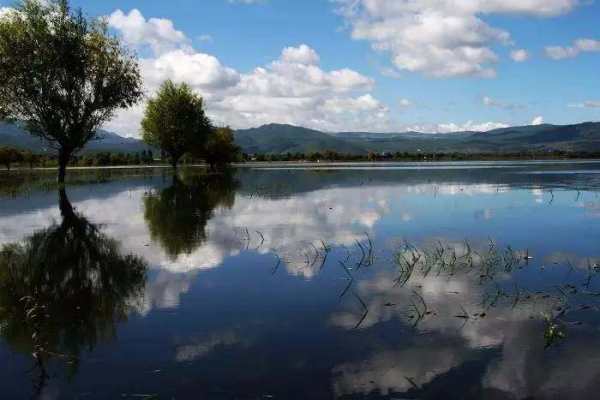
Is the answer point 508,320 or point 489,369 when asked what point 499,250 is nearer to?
point 508,320

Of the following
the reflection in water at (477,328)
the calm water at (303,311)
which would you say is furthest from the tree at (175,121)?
A: the reflection in water at (477,328)

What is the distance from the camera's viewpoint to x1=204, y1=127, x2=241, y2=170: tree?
124244 mm

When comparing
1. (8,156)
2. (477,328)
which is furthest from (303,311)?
(8,156)

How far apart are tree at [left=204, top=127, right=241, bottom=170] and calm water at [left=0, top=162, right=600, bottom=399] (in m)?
99.8

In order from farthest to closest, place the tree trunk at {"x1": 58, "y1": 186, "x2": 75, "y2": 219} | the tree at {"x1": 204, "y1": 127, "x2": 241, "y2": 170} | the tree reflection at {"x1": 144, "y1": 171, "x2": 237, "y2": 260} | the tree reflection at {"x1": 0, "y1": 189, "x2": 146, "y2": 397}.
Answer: the tree at {"x1": 204, "y1": 127, "x2": 241, "y2": 170} → the tree trunk at {"x1": 58, "y1": 186, "x2": 75, "y2": 219} → the tree reflection at {"x1": 144, "y1": 171, "x2": 237, "y2": 260} → the tree reflection at {"x1": 0, "y1": 189, "x2": 146, "y2": 397}

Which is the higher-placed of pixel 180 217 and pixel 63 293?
pixel 180 217

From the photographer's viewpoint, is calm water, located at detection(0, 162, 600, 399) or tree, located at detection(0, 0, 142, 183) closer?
calm water, located at detection(0, 162, 600, 399)

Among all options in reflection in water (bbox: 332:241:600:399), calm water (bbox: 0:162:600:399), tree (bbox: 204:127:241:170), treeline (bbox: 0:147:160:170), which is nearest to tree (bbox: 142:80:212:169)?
A: tree (bbox: 204:127:241:170)

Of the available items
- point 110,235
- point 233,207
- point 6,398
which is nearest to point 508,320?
point 6,398

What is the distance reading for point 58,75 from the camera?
55.7 metres

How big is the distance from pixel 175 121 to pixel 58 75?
52.5m

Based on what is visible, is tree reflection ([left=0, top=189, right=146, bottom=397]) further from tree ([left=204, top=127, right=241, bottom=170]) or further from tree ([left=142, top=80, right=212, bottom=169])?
tree ([left=204, top=127, right=241, bottom=170])

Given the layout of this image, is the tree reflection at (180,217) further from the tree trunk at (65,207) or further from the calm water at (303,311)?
the tree trunk at (65,207)

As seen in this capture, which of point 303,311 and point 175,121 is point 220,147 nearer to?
point 175,121
